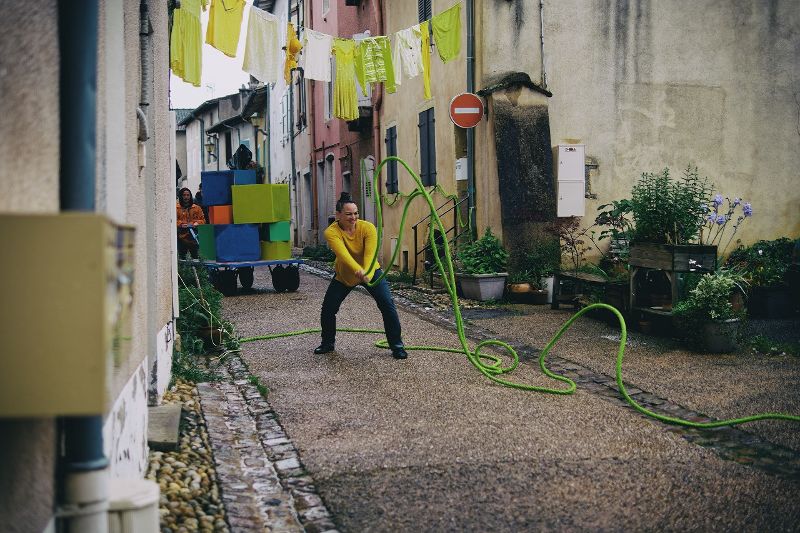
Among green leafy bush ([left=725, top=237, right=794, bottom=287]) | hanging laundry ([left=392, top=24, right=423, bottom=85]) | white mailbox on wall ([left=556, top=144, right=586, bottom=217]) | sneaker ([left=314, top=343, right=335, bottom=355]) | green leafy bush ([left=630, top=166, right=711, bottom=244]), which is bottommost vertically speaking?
sneaker ([left=314, top=343, right=335, bottom=355])

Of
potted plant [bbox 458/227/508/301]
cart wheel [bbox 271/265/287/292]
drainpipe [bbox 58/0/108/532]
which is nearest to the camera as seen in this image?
drainpipe [bbox 58/0/108/532]

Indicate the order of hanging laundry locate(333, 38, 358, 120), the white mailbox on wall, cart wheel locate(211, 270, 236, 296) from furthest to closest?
cart wheel locate(211, 270, 236, 296) < the white mailbox on wall < hanging laundry locate(333, 38, 358, 120)

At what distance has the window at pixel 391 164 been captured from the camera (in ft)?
58.5

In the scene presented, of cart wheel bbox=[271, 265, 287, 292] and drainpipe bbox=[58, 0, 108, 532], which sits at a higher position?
drainpipe bbox=[58, 0, 108, 532]

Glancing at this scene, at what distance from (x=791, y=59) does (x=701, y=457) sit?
1102cm

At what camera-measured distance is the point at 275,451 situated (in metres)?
5.04

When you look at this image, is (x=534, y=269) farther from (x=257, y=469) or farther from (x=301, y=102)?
→ (x=301, y=102)

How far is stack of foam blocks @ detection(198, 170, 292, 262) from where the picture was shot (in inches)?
523

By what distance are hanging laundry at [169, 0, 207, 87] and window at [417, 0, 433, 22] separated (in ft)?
21.5

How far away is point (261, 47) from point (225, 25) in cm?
68

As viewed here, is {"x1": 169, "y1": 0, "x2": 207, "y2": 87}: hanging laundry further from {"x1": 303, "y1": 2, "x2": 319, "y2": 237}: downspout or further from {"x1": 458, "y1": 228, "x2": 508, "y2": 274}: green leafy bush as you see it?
{"x1": 303, "y1": 2, "x2": 319, "y2": 237}: downspout

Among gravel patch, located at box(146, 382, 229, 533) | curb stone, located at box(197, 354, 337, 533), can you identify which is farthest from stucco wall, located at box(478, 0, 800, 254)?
gravel patch, located at box(146, 382, 229, 533)

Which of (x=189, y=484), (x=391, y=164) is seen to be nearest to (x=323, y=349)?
(x=189, y=484)

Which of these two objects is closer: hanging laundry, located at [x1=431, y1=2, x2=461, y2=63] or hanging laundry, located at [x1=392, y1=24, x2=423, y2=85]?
hanging laundry, located at [x1=431, y1=2, x2=461, y2=63]
